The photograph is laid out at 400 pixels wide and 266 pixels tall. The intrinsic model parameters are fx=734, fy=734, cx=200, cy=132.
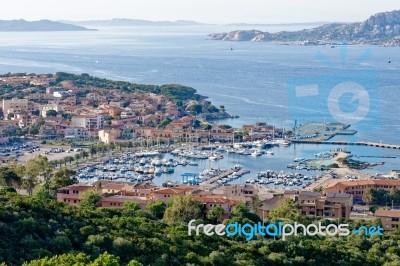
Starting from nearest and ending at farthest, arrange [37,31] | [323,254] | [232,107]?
1. [323,254]
2. [232,107]
3. [37,31]

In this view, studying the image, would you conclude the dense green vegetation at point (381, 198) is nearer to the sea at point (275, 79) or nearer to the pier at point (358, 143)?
the sea at point (275, 79)

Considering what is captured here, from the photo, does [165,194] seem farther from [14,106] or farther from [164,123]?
[14,106]

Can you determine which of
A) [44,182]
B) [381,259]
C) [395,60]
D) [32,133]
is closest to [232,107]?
[32,133]

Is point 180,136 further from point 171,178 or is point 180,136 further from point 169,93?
point 169,93

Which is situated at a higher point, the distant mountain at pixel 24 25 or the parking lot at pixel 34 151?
the parking lot at pixel 34 151

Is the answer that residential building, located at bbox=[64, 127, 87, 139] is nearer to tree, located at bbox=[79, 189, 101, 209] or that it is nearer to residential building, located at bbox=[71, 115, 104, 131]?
residential building, located at bbox=[71, 115, 104, 131]

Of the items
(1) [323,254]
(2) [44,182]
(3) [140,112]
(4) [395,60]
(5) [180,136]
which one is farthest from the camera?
(4) [395,60]

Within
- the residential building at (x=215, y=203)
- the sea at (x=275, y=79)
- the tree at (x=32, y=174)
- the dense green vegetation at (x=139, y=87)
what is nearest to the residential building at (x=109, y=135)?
the sea at (x=275, y=79)

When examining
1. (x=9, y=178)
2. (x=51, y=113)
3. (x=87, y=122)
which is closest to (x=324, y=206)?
(x=9, y=178)
